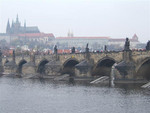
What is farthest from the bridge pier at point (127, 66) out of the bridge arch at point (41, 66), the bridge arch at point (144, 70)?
the bridge arch at point (41, 66)

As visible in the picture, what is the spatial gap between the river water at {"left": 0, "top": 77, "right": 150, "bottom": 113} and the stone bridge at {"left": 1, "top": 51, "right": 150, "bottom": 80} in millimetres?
6725

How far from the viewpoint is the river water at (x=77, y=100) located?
35.2 metres

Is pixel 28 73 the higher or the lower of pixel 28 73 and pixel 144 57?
the lower

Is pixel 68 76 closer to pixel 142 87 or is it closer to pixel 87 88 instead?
pixel 87 88

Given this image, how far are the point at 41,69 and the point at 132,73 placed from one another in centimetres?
3515

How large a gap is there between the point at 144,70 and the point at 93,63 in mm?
11236

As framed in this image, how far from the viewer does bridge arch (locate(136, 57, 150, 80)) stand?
54.8 meters

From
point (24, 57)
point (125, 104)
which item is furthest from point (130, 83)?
point (24, 57)

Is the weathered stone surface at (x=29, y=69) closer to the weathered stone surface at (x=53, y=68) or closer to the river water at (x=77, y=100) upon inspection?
the weathered stone surface at (x=53, y=68)

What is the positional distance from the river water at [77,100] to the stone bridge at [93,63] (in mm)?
6725

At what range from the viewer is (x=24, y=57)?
90375 mm

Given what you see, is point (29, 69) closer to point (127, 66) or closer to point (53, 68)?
point (53, 68)

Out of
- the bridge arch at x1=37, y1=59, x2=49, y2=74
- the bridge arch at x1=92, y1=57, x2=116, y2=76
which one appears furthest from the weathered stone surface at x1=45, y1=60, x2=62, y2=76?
the bridge arch at x1=92, y1=57, x2=116, y2=76

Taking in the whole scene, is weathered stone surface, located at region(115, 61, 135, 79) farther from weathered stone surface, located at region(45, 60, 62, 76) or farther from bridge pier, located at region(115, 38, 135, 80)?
weathered stone surface, located at region(45, 60, 62, 76)
